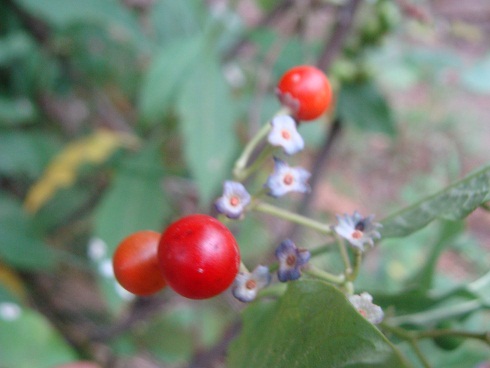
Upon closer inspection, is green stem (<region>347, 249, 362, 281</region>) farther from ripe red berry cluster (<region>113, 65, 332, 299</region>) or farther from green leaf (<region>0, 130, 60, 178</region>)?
green leaf (<region>0, 130, 60, 178</region>)

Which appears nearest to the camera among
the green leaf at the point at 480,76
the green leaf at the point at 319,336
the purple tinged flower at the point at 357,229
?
the green leaf at the point at 319,336

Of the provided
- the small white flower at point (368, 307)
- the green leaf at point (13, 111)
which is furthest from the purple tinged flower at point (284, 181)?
the green leaf at point (13, 111)

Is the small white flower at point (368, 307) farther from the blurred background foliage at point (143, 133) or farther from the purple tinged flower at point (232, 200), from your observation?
the blurred background foliage at point (143, 133)

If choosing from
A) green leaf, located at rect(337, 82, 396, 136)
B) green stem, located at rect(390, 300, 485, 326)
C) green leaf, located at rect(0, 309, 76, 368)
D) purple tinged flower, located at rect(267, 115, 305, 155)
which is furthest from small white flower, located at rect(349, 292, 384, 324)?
green leaf, located at rect(0, 309, 76, 368)

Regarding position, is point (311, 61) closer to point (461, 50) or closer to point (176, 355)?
point (176, 355)

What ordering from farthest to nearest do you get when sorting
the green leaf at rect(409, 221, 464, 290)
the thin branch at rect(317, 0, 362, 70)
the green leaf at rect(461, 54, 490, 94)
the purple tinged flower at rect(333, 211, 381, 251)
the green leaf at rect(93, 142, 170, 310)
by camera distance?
the green leaf at rect(461, 54, 490, 94) → the green leaf at rect(93, 142, 170, 310) → the thin branch at rect(317, 0, 362, 70) → the green leaf at rect(409, 221, 464, 290) → the purple tinged flower at rect(333, 211, 381, 251)

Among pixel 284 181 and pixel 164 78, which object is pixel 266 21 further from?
pixel 284 181

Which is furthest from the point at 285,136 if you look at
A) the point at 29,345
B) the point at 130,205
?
the point at 29,345
